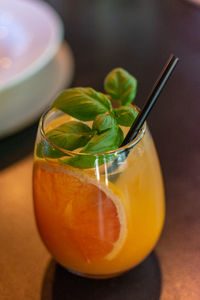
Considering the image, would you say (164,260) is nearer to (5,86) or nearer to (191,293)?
(191,293)

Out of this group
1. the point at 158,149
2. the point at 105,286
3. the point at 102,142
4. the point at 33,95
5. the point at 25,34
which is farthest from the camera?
the point at 25,34

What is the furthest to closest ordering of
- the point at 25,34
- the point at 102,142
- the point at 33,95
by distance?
the point at 25,34, the point at 33,95, the point at 102,142

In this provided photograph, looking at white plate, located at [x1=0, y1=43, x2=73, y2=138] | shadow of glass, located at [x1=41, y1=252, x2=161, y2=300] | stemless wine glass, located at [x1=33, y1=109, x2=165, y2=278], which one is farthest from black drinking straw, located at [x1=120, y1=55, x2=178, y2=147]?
white plate, located at [x1=0, y1=43, x2=73, y2=138]

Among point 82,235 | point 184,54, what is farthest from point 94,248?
point 184,54

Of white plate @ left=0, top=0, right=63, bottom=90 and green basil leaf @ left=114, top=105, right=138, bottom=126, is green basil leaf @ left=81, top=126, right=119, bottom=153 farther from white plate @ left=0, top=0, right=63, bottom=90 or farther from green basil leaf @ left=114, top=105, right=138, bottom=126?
white plate @ left=0, top=0, right=63, bottom=90

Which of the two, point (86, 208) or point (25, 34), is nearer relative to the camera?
point (86, 208)

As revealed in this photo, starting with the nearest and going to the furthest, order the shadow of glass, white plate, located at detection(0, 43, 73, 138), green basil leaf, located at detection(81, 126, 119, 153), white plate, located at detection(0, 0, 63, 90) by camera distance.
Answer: green basil leaf, located at detection(81, 126, 119, 153), the shadow of glass, white plate, located at detection(0, 43, 73, 138), white plate, located at detection(0, 0, 63, 90)

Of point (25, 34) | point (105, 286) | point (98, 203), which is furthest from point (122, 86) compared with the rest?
point (25, 34)

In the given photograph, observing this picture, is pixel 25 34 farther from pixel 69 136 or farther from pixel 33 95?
pixel 69 136
